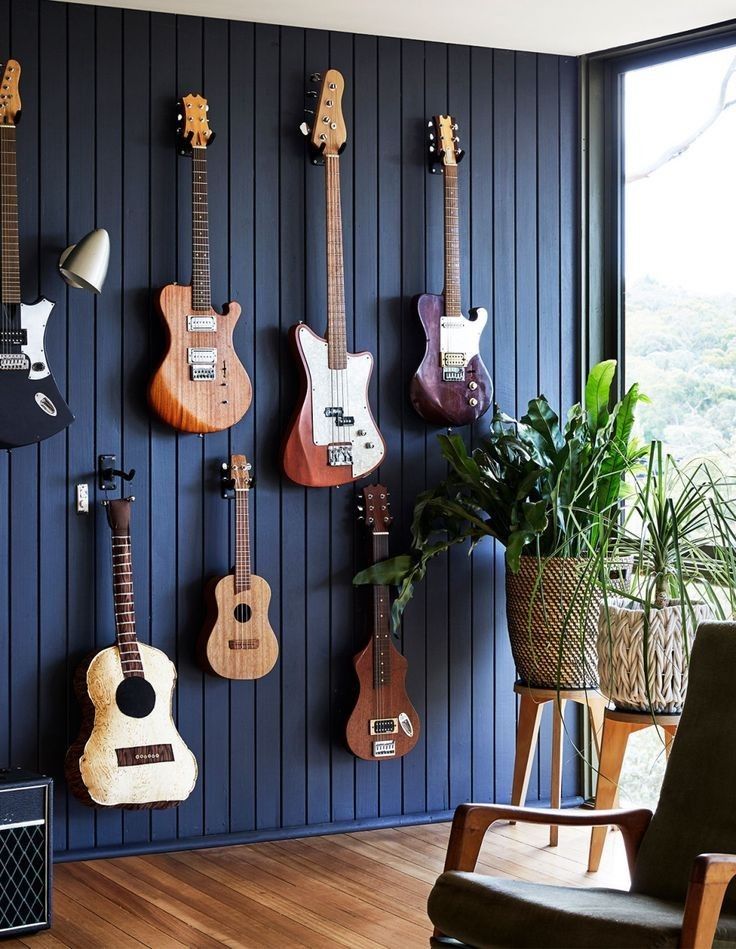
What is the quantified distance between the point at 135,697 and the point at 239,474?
2.57ft

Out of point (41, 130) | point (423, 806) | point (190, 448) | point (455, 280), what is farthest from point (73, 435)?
point (423, 806)

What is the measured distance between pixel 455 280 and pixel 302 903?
82.3 inches

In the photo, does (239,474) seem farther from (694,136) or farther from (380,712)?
(694,136)

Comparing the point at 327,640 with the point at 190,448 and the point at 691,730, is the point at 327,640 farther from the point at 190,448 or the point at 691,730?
the point at 691,730

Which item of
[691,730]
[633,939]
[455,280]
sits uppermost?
[455,280]

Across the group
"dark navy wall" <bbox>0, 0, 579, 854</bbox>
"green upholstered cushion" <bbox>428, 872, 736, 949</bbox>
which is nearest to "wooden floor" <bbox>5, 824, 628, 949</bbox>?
"dark navy wall" <bbox>0, 0, 579, 854</bbox>

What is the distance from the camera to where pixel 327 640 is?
441 cm

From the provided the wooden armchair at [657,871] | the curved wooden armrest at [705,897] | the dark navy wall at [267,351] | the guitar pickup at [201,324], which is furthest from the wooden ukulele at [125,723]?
the curved wooden armrest at [705,897]

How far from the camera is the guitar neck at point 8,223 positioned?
12.7 feet

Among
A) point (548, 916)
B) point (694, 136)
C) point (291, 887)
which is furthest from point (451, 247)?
point (548, 916)

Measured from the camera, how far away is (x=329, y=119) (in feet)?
14.1

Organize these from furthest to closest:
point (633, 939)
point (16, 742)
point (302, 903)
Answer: point (16, 742)
point (302, 903)
point (633, 939)

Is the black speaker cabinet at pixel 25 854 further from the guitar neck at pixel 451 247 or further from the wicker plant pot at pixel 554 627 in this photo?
the guitar neck at pixel 451 247

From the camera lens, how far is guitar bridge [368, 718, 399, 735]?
172 inches
